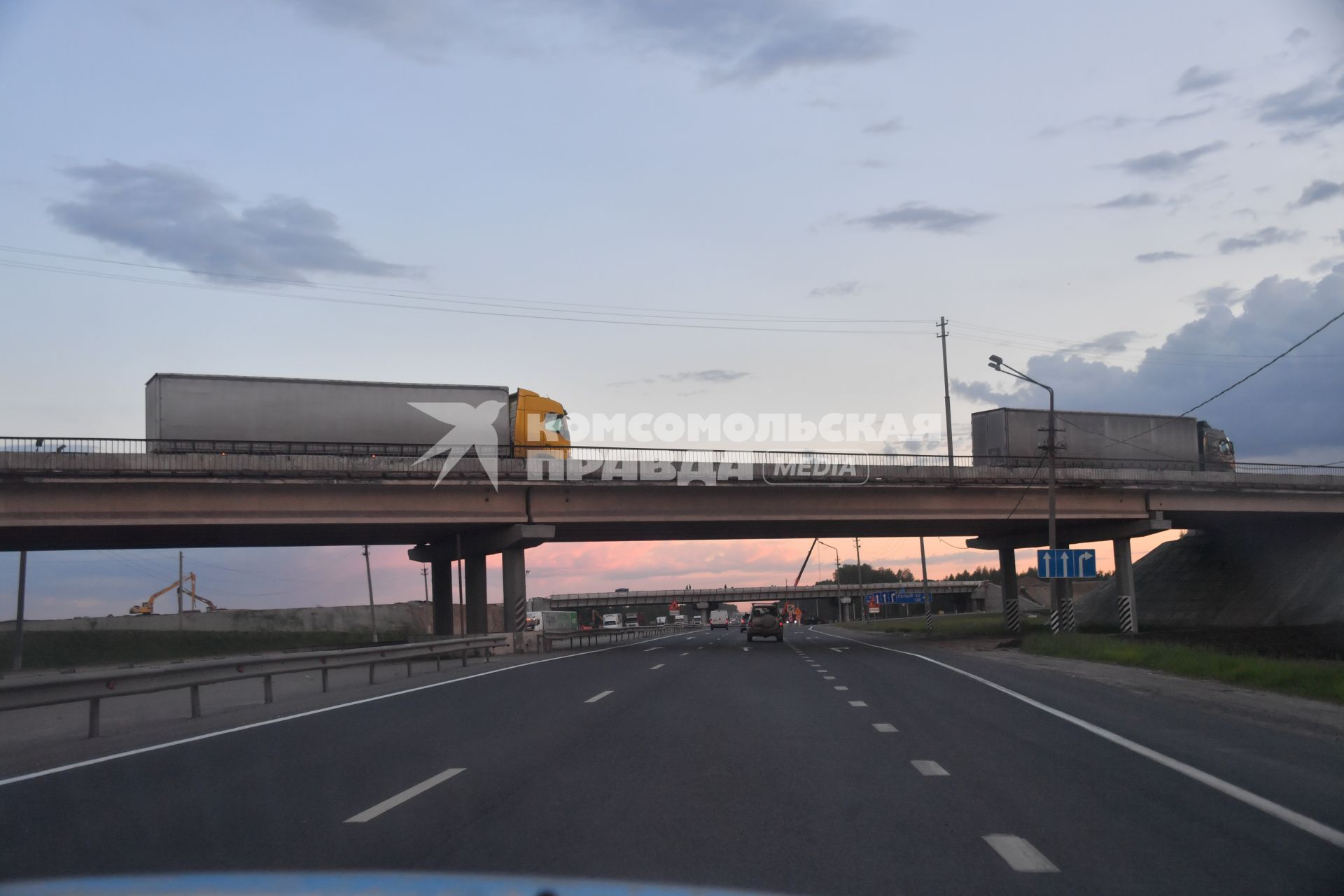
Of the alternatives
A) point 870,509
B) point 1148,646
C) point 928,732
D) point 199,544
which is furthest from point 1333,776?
point 199,544

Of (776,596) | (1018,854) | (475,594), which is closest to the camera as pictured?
(1018,854)

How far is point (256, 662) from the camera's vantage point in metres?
19.1

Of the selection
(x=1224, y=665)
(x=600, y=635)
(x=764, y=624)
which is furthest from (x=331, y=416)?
(x=1224, y=665)

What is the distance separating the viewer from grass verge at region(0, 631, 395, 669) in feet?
182

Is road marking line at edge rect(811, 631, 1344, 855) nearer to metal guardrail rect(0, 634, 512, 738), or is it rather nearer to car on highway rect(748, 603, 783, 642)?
metal guardrail rect(0, 634, 512, 738)

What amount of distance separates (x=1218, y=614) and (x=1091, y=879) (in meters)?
60.3

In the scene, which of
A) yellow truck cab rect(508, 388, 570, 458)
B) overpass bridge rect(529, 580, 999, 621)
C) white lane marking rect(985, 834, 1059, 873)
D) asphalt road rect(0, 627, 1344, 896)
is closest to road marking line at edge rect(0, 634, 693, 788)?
asphalt road rect(0, 627, 1344, 896)

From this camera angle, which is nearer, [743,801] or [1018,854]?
[1018,854]

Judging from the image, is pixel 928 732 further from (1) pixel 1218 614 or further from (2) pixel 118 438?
(1) pixel 1218 614

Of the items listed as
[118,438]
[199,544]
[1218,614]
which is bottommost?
[1218,614]

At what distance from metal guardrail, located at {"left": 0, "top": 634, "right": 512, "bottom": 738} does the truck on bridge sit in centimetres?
1612

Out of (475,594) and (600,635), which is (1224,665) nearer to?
(475,594)

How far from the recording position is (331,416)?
1631 inches
